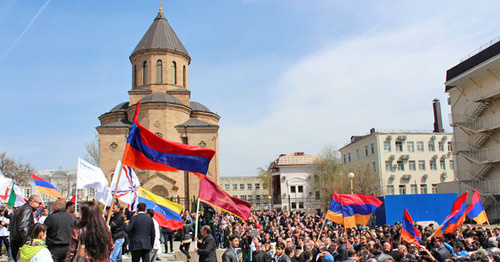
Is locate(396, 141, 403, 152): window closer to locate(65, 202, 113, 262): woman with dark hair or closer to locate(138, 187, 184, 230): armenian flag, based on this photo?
locate(138, 187, 184, 230): armenian flag

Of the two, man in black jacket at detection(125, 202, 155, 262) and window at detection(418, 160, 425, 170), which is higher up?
window at detection(418, 160, 425, 170)

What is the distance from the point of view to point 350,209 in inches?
621

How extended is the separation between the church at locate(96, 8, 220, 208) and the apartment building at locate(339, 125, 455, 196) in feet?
65.8

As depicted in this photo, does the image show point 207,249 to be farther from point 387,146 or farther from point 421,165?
point 421,165

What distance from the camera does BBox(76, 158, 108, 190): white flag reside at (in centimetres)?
1097

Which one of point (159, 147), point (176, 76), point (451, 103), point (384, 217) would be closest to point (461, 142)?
point (451, 103)

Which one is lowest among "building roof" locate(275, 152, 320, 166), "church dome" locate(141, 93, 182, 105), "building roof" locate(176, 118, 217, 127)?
"building roof" locate(275, 152, 320, 166)

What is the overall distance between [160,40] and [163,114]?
→ 33.3 ft

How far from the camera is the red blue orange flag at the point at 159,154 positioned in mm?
8633

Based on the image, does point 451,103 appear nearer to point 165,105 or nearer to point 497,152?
point 497,152

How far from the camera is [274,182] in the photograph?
64.7 m

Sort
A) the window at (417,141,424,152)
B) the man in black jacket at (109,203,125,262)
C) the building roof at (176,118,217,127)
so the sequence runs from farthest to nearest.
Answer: the window at (417,141,424,152), the building roof at (176,118,217,127), the man in black jacket at (109,203,125,262)

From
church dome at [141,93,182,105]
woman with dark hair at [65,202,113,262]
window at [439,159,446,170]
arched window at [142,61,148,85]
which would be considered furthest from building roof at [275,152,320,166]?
woman with dark hair at [65,202,113,262]

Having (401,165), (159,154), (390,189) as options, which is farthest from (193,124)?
(159,154)
